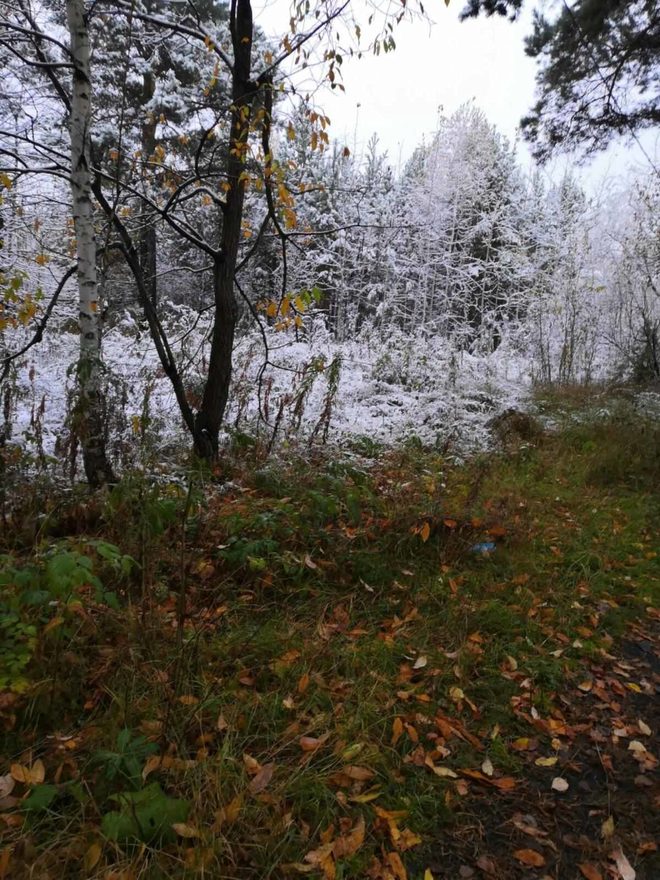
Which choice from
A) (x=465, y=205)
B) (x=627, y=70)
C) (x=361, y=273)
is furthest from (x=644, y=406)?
(x=361, y=273)

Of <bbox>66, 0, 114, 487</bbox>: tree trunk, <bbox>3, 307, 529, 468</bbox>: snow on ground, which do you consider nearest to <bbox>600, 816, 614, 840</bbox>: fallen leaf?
<bbox>66, 0, 114, 487</bbox>: tree trunk

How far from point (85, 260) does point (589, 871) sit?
191 inches

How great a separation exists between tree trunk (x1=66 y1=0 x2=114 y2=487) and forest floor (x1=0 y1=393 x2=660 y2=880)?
2.18 feet

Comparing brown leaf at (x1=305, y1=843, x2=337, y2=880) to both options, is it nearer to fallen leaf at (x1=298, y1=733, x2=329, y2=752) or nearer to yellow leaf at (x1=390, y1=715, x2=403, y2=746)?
fallen leaf at (x1=298, y1=733, x2=329, y2=752)

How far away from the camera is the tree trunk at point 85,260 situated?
3725 mm

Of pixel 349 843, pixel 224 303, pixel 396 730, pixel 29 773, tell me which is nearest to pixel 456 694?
pixel 396 730

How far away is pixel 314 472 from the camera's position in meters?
4.52

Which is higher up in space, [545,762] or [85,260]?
[85,260]

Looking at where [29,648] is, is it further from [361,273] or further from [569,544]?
[361,273]

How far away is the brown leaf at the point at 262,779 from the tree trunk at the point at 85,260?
111 inches

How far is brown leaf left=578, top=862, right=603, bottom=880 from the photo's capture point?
5.41 ft

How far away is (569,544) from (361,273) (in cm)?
1607

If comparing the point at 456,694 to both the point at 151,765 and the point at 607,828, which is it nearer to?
the point at 607,828

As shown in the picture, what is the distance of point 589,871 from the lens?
167 centimetres
